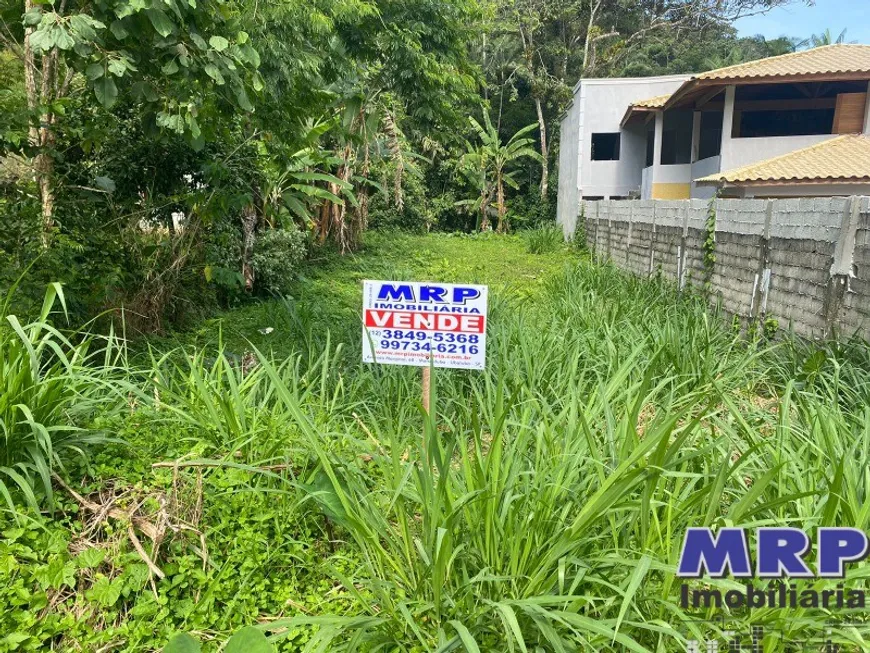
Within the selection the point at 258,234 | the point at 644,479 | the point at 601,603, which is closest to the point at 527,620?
the point at 601,603

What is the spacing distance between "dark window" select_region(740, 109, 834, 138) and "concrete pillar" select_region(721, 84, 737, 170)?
1631mm

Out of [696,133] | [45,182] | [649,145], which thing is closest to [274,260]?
[45,182]

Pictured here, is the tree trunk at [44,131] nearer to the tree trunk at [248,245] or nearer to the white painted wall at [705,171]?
the tree trunk at [248,245]

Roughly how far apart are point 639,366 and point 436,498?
238cm

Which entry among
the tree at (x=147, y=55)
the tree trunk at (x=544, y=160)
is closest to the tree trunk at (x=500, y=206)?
the tree trunk at (x=544, y=160)

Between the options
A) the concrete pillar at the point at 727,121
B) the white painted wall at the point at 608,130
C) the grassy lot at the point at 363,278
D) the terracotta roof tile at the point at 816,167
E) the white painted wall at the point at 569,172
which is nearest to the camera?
the grassy lot at the point at 363,278

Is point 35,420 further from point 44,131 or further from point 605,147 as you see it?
point 605,147

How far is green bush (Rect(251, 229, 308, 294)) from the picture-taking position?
28.6 feet

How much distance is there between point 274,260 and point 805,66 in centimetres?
1281

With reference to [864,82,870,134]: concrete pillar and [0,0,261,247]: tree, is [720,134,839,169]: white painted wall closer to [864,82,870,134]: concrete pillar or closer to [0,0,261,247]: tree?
[864,82,870,134]: concrete pillar

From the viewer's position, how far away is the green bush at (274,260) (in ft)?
28.6

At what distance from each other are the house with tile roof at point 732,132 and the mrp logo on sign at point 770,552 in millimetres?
11297

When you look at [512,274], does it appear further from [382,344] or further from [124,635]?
[124,635]

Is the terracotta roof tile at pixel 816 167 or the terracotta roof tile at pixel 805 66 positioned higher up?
the terracotta roof tile at pixel 805 66
